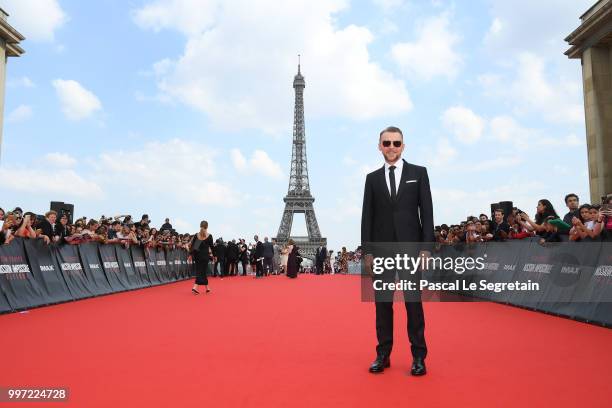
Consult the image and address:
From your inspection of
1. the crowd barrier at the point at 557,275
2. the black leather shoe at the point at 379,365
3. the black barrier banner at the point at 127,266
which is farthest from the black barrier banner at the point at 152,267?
the black leather shoe at the point at 379,365

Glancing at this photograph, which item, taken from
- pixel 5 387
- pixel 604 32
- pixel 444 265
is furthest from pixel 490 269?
pixel 604 32

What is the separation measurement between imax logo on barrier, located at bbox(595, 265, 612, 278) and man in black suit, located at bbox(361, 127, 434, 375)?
4453mm

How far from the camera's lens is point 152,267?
15844 millimetres

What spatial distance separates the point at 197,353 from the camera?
15.9 feet

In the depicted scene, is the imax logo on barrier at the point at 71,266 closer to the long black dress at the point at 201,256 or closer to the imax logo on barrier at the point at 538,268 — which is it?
the long black dress at the point at 201,256

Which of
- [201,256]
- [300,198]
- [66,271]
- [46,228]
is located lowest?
[66,271]

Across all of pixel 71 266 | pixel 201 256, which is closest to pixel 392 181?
pixel 201 256

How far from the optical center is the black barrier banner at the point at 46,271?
9.23 meters

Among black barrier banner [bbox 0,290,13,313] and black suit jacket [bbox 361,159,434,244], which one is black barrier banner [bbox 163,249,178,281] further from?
black suit jacket [bbox 361,159,434,244]

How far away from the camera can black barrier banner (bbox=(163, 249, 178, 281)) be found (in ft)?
57.9

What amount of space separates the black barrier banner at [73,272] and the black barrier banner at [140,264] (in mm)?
3008

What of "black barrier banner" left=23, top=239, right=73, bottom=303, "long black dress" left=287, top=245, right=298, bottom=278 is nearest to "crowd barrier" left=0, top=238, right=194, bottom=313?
"black barrier banner" left=23, top=239, right=73, bottom=303

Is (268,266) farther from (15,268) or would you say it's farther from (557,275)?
(557,275)

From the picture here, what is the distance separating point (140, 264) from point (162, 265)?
2210 millimetres
